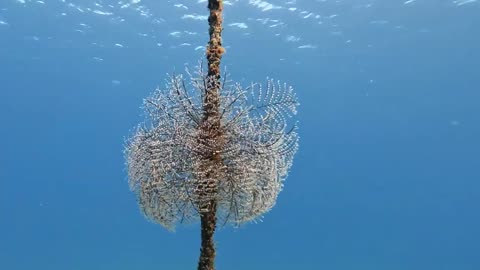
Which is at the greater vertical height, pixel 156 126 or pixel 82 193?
pixel 82 193

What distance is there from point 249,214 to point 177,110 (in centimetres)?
140

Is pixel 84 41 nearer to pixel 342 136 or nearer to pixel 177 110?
pixel 177 110

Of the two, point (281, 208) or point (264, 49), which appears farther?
point (281, 208)

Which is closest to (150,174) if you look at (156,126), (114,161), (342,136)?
(156,126)

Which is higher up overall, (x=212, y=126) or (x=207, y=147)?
(x=212, y=126)

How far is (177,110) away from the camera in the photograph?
213 inches

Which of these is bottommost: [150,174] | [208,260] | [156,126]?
[208,260]

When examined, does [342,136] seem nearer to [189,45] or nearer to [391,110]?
[391,110]

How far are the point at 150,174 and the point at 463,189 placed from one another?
112m

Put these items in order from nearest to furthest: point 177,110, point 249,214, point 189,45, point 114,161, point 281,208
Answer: point 177,110
point 249,214
point 189,45
point 114,161
point 281,208

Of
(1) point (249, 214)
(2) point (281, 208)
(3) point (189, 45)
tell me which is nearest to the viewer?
(1) point (249, 214)

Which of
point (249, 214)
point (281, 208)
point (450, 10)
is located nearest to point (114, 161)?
point (281, 208)

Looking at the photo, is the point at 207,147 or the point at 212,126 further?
the point at 212,126

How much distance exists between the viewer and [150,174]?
17.8 feet
